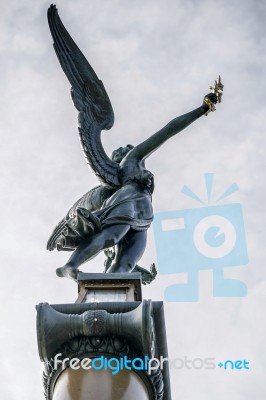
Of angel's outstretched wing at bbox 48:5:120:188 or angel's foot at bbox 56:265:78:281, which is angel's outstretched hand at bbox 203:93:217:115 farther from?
angel's foot at bbox 56:265:78:281

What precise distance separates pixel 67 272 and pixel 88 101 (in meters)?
4.34

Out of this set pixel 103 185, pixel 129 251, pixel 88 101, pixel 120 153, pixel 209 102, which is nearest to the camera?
pixel 129 251

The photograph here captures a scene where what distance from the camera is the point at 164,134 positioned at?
13.4 m

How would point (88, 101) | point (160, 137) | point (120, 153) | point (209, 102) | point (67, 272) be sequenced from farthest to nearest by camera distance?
point (88, 101), point (120, 153), point (209, 102), point (160, 137), point (67, 272)

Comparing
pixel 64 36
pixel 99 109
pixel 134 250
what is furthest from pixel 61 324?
pixel 64 36

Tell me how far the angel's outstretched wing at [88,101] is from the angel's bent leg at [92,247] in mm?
1423

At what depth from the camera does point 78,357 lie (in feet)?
28.8

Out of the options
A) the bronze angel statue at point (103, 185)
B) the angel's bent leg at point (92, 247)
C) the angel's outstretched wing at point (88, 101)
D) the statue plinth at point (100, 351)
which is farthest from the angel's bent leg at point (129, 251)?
the statue plinth at point (100, 351)

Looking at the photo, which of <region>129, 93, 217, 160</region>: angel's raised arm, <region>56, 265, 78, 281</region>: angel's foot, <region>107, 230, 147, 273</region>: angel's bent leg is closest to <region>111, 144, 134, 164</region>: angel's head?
<region>129, 93, 217, 160</region>: angel's raised arm

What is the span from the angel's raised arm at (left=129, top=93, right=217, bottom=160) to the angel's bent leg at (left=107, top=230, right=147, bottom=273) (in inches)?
56.4

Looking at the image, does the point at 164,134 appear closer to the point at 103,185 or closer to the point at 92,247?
the point at 103,185

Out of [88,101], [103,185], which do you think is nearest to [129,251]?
[103,185]

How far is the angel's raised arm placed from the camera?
13.2 meters

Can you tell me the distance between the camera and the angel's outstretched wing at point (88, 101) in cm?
1309
